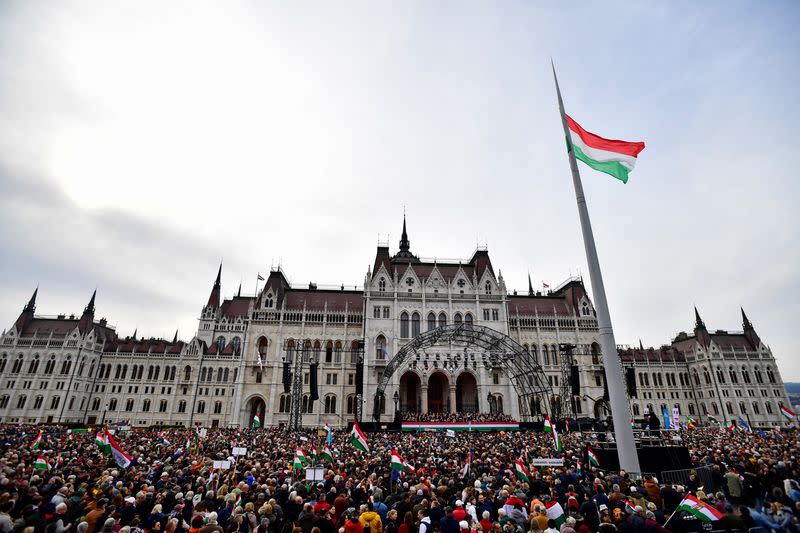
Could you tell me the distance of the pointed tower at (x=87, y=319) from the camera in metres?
57.1

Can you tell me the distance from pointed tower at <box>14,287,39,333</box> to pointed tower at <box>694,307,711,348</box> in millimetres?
102486

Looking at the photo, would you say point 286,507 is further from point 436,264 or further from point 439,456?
point 436,264

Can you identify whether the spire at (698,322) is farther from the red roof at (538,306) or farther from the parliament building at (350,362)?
the red roof at (538,306)

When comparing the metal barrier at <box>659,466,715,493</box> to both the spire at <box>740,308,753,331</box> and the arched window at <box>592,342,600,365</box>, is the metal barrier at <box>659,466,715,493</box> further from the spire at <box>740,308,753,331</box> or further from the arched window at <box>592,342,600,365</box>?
the spire at <box>740,308,753,331</box>

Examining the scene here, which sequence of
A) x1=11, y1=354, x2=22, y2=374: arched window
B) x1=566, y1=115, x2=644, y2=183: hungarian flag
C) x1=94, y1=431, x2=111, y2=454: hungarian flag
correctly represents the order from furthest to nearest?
x1=11, y1=354, x2=22, y2=374: arched window
x1=94, y1=431, x2=111, y2=454: hungarian flag
x1=566, y1=115, x2=644, y2=183: hungarian flag

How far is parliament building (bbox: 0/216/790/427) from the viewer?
157 ft

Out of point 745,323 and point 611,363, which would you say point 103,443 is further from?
point 745,323

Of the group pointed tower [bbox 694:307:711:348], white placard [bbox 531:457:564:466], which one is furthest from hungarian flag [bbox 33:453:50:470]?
pointed tower [bbox 694:307:711:348]

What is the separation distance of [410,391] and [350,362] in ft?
27.9

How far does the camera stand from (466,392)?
162 feet

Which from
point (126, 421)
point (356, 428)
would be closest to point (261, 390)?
point (126, 421)

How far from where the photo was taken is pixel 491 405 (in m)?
46.9

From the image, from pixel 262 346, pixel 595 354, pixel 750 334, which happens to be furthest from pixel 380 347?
pixel 750 334

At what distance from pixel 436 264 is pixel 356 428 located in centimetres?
3774
